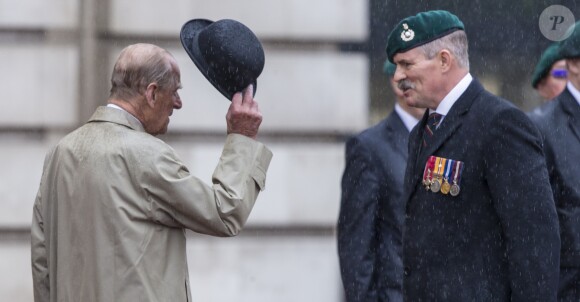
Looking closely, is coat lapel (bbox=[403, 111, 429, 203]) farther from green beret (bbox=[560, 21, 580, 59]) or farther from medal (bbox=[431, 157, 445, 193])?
→ green beret (bbox=[560, 21, 580, 59])

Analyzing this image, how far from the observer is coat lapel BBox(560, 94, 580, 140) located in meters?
5.89

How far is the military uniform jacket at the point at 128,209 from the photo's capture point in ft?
14.1

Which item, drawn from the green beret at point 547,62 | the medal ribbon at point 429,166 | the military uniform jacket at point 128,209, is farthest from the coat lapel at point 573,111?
the military uniform jacket at point 128,209

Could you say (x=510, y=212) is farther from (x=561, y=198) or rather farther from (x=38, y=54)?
(x=38, y=54)

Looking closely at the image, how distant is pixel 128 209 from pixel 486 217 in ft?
3.99

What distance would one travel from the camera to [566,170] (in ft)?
18.5

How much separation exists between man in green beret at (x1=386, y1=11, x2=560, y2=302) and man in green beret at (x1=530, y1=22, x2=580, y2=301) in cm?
103

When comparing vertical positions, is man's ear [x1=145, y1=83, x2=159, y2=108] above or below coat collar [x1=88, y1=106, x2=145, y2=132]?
above

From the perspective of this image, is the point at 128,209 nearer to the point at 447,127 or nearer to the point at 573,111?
the point at 447,127

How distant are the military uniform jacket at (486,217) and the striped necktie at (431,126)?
5cm

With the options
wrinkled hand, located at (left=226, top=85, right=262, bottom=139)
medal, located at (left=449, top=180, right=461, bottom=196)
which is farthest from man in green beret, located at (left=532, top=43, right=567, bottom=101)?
wrinkled hand, located at (left=226, top=85, right=262, bottom=139)

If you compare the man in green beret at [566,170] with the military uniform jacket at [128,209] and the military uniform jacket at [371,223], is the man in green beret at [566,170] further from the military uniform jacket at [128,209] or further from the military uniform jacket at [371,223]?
the military uniform jacket at [128,209]

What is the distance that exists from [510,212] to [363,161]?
1.86m

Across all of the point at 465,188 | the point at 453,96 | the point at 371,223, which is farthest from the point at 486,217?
the point at 371,223
